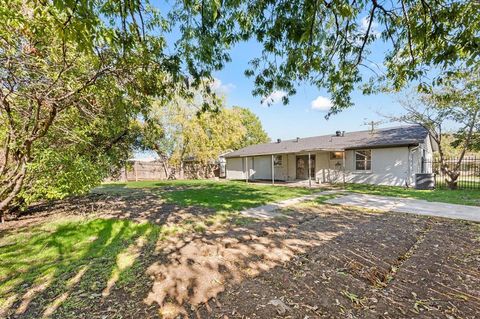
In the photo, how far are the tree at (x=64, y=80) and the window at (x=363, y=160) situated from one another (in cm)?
1268

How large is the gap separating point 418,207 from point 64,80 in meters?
9.70

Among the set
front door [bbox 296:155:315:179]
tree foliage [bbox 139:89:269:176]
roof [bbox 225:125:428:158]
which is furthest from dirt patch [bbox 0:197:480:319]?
tree foliage [bbox 139:89:269:176]

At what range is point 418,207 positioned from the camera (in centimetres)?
731

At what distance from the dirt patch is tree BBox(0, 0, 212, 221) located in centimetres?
279

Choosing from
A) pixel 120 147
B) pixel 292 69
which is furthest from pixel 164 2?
pixel 120 147

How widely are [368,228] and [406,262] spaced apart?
1.72 metres

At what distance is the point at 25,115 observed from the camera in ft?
16.3

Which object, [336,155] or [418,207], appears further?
[336,155]

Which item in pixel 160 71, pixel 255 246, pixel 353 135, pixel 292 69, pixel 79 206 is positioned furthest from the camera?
pixel 353 135

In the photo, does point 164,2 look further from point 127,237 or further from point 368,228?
point 368,228

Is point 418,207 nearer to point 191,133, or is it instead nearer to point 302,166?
point 302,166

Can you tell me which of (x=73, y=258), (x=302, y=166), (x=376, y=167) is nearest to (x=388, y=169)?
(x=376, y=167)

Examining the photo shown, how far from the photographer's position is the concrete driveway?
637 cm

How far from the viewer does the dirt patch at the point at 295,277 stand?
2457mm
